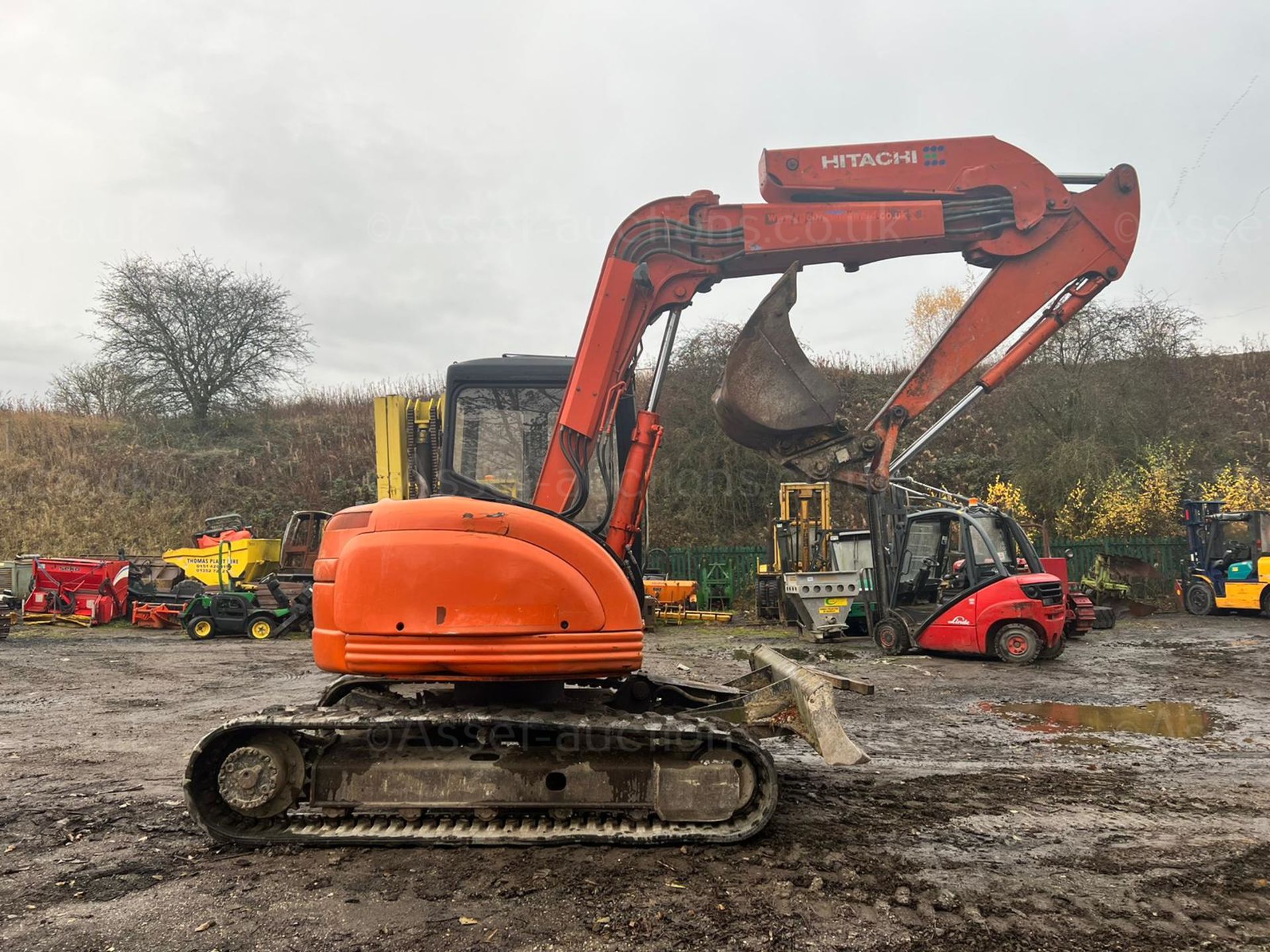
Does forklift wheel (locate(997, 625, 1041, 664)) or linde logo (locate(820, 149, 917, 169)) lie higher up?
linde logo (locate(820, 149, 917, 169))

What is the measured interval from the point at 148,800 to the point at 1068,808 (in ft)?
16.8

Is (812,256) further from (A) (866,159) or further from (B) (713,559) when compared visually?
(B) (713,559)

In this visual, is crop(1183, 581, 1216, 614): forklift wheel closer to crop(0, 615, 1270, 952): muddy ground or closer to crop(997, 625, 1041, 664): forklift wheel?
crop(997, 625, 1041, 664): forklift wheel

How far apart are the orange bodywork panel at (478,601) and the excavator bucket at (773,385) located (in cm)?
207

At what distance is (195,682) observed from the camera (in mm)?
9422

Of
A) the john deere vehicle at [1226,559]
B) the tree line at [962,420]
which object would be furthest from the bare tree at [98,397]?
the john deere vehicle at [1226,559]

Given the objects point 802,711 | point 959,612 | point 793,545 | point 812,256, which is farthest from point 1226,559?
point 802,711

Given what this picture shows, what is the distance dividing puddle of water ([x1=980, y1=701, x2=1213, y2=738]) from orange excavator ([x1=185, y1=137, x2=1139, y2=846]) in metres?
2.74

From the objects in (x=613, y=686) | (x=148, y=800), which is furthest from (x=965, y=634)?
(x=148, y=800)

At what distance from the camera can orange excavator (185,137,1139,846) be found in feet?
12.6

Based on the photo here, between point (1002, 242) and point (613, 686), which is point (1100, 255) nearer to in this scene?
point (1002, 242)

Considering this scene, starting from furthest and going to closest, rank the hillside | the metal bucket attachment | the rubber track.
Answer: the hillside → the rubber track → the metal bucket attachment

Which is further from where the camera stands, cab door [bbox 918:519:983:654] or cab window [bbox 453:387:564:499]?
cab door [bbox 918:519:983:654]

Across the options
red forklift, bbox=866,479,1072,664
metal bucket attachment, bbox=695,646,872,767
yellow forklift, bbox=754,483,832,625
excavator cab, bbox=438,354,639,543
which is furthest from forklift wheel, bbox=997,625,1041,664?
excavator cab, bbox=438,354,639,543
